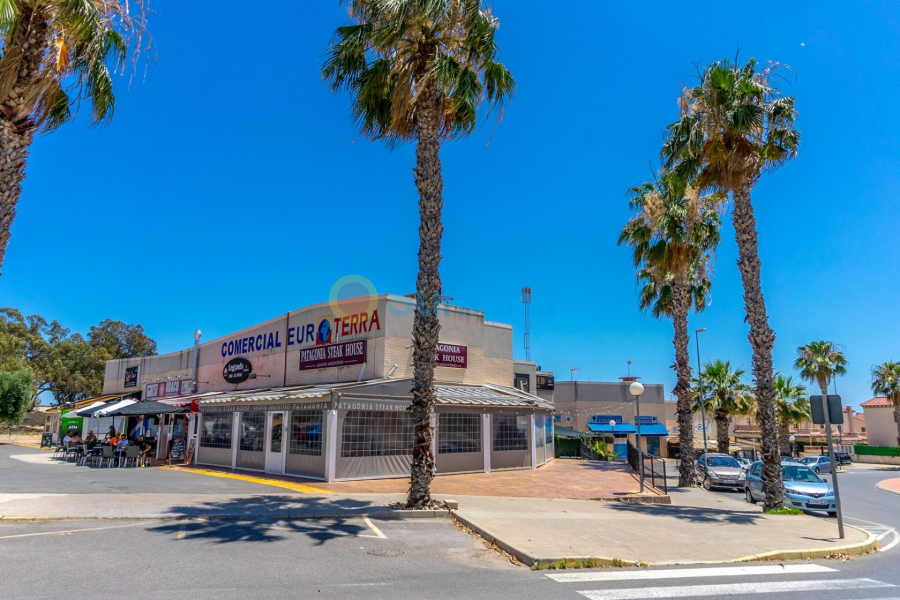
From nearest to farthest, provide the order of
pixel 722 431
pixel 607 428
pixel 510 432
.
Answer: pixel 510 432
pixel 722 431
pixel 607 428

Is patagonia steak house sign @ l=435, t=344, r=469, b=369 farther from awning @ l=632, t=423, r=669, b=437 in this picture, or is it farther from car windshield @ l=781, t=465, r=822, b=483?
awning @ l=632, t=423, r=669, b=437

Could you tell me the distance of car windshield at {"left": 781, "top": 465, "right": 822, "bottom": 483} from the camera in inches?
677

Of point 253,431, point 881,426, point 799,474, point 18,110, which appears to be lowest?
point 799,474

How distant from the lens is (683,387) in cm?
2222

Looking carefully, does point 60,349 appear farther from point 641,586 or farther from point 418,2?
point 641,586

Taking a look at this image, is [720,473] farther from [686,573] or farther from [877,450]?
[877,450]

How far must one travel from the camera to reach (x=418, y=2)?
12.3 metres

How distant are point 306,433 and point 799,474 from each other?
608 inches

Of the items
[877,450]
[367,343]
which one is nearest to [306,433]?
[367,343]

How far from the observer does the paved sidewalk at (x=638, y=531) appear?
888cm

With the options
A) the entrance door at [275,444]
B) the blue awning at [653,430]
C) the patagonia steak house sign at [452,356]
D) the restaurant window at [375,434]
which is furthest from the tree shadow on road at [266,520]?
the blue awning at [653,430]

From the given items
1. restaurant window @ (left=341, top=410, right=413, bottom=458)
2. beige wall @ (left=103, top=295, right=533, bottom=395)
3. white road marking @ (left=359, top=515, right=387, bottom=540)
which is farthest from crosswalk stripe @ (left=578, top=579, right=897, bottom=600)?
beige wall @ (left=103, top=295, right=533, bottom=395)

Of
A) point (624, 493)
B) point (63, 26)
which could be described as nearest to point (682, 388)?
point (624, 493)

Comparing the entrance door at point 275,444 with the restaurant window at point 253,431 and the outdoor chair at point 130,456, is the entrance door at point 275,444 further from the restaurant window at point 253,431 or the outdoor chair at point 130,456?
the outdoor chair at point 130,456
